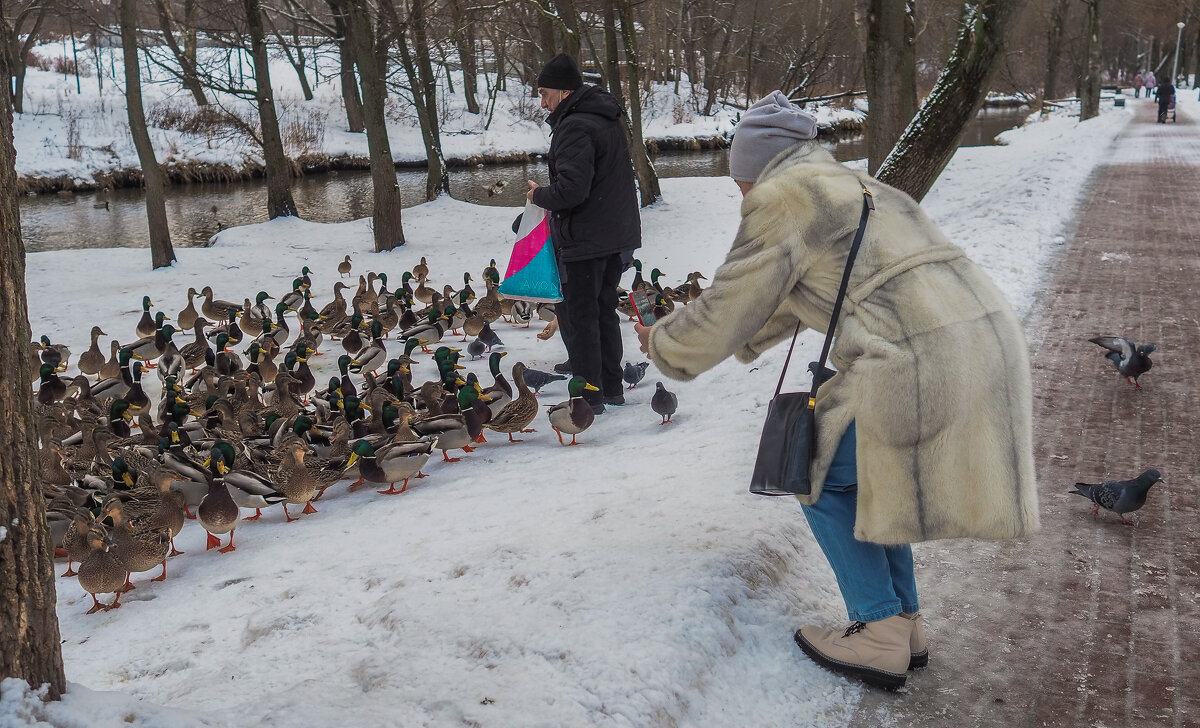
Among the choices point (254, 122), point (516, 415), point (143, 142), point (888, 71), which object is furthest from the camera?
point (254, 122)

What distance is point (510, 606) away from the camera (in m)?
3.69

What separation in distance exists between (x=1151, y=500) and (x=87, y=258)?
48.9 ft

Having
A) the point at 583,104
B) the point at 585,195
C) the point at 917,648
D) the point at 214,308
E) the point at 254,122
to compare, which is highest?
the point at 254,122

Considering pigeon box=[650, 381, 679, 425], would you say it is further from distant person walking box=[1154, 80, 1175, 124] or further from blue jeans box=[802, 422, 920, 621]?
distant person walking box=[1154, 80, 1175, 124]

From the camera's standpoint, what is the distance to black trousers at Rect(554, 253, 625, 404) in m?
6.77

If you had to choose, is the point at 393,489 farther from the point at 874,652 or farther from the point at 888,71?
the point at 888,71

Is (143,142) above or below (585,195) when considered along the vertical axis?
above

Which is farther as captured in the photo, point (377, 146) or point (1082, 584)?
point (377, 146)

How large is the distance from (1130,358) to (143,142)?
13711 millimetres

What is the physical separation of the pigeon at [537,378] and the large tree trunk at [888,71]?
20.1 feet

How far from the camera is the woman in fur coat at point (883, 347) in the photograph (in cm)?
288

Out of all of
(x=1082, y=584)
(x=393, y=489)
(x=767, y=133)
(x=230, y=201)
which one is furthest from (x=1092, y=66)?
(x=767, y=133)

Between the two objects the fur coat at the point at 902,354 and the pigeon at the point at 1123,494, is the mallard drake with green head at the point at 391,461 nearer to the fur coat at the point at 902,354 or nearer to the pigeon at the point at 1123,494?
the fur coat at the point at 902,354

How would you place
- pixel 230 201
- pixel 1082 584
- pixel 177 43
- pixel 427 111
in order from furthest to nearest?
1. pixel 230 201
2. pixel 177 43
3. pixel 427 111
4. pixel 1082 584
